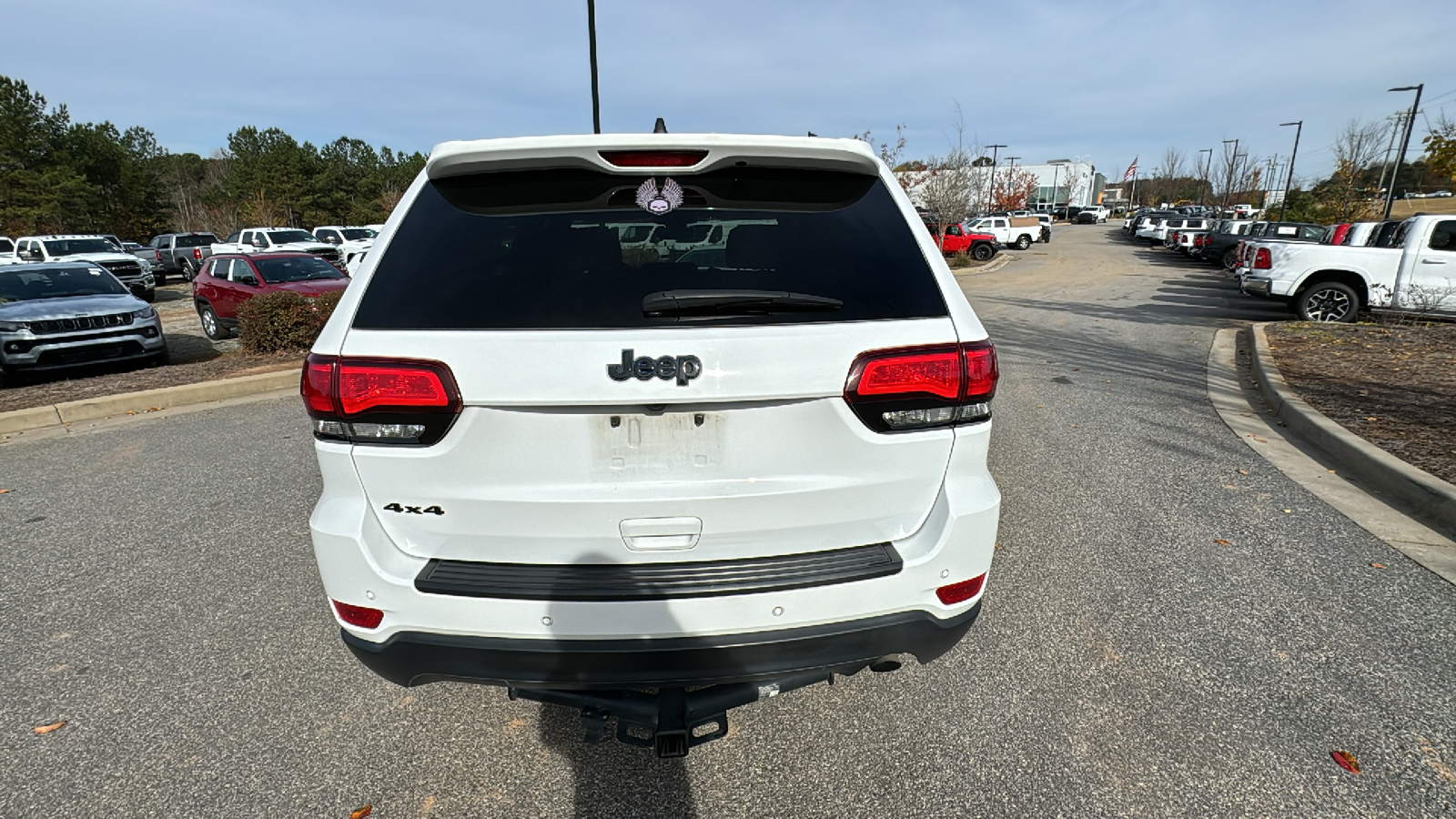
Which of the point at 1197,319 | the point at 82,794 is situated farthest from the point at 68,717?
the point at 1197,319

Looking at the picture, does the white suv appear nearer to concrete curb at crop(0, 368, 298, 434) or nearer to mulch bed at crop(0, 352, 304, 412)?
concrete curb at crop(0, 368, 298, 434)

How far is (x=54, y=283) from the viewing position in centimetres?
977

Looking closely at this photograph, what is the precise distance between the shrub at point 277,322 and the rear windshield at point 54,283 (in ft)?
6.39

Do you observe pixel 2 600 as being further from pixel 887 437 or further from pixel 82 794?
pixel 887 437

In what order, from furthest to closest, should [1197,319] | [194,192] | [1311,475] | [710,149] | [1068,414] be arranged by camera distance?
[194,192], [1197,319], [1068,414], [1311,475], [710,149]

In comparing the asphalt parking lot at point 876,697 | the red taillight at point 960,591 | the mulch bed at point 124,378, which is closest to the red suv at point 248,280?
the mulch bed at point 124,378

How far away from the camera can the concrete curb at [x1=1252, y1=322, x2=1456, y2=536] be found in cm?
401

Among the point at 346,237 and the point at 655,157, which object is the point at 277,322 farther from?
the point at 346,237

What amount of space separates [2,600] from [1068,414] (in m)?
7.42

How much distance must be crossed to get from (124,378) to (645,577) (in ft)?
31.5

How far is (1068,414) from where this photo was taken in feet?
21.3

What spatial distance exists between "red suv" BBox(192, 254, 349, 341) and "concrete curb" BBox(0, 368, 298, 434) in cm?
383

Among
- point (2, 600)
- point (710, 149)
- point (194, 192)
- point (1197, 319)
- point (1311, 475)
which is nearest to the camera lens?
point (710, 149)

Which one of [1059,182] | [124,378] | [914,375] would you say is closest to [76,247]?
[124,378]
